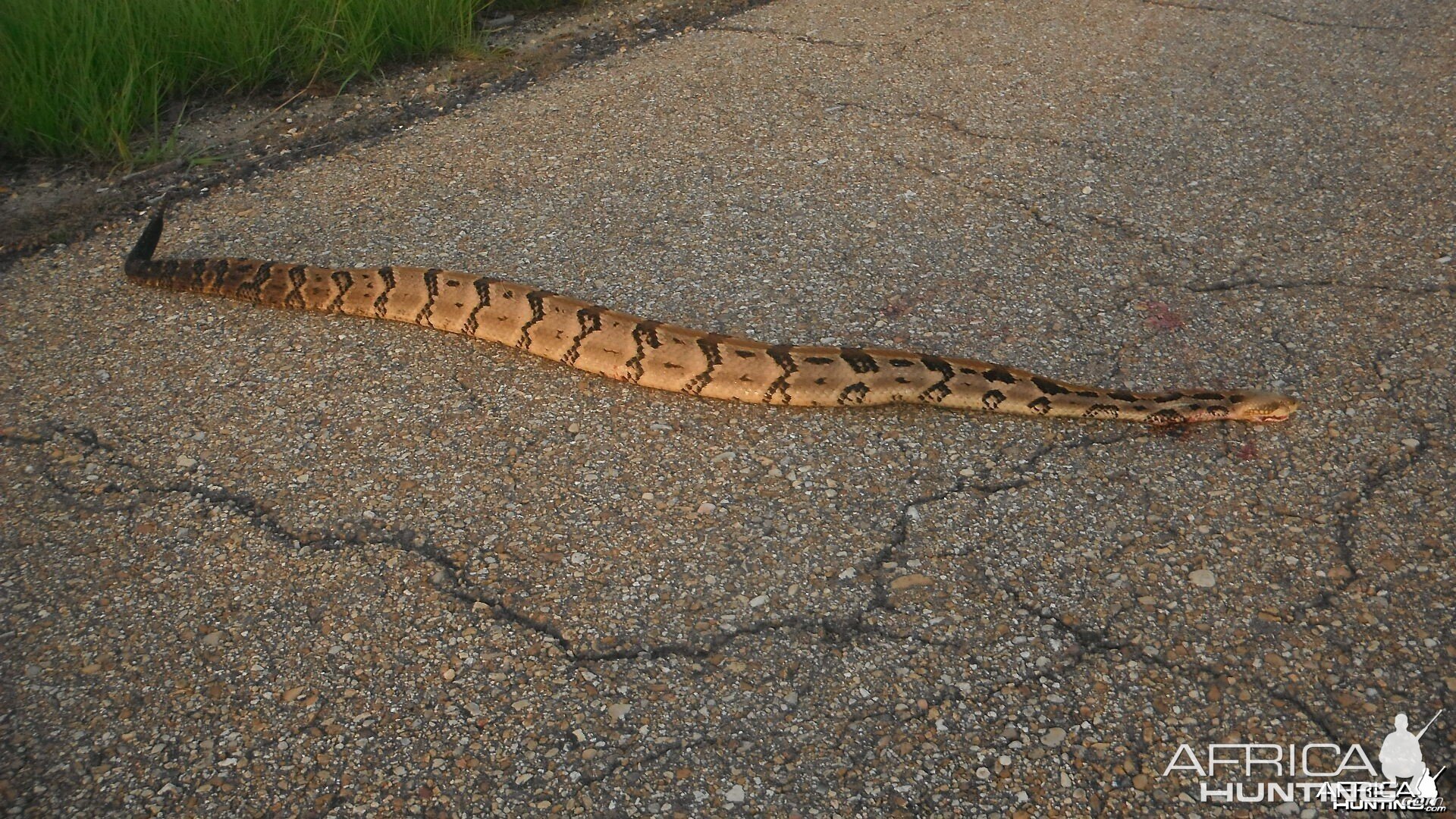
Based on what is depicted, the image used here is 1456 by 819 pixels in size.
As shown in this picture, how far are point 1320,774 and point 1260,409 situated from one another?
1823mm

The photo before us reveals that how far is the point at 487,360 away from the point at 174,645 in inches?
75.2

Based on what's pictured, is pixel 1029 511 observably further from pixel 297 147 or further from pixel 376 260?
pixel 297 147

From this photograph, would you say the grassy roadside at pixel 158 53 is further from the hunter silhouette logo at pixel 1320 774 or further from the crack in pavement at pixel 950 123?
the hunter silhouette logo at pixel 1320 774

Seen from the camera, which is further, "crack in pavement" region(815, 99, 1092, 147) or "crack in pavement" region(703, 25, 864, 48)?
"crack in pavement" region(703, 25, 864, 48)

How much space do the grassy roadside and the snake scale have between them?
2.04 m

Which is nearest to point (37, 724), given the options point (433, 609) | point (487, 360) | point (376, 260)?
point (433, 609)

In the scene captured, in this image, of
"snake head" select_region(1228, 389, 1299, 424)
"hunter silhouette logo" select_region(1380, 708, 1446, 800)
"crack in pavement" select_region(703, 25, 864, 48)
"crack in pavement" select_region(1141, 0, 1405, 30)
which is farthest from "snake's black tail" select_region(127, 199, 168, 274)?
"crack in pavement" select_region(1141, 0, 1405, 30)

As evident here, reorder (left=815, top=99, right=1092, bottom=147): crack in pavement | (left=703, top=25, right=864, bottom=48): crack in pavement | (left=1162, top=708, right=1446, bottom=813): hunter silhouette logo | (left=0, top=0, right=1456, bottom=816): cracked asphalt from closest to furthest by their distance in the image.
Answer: (left=1162, top=708, right=1446, bottom=813): hunter silhouette logo < (left=0, top=0, right=1456, bottom=816): cracked asphalt < (left=815, top=99, right=1092, bottom=147): crack in pavement < (left=703, top=25, right=864, bottom=48): crack in pavement

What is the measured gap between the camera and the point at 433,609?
149 inches

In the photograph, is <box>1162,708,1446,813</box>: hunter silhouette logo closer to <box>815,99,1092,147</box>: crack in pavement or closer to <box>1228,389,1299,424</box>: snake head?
<box>1228,389,1299,424</box>: snake head

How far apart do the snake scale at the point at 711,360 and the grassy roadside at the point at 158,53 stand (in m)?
2.04

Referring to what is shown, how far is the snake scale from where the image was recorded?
467 centimetres

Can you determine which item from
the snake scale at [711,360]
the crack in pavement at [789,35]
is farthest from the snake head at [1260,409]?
the crack in pavement at [789,35]

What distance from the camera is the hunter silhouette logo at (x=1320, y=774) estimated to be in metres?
Result: 3.14
